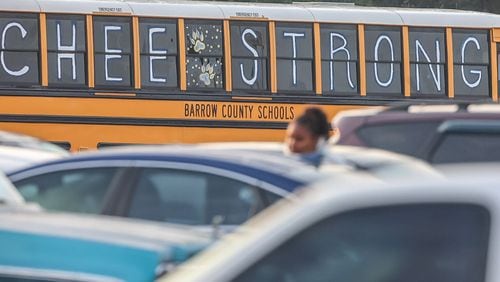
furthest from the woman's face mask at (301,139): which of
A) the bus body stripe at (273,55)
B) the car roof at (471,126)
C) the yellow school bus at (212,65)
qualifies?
the bus body stripe at (273,55)

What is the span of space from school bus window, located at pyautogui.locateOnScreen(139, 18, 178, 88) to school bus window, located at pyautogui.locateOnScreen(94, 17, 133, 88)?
0.63 ft

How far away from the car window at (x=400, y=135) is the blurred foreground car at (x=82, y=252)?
10.8 feet

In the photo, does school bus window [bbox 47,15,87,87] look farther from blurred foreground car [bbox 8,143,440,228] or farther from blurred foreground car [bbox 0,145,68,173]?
blurred foreground car [bbox 8,143,440,228]

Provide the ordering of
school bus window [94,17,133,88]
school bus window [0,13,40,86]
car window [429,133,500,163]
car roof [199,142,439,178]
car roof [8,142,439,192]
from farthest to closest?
1. school bus window [94,17,133,88]
2. school bus window [0,13,40,86]
3. car window [429,133,500,163]
4. car roof [8,142,439,192]
5. car roof [199,142,439,178]

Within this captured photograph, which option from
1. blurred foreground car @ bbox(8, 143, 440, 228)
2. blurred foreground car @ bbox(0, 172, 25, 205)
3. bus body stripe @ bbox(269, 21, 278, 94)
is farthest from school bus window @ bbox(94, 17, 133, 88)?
blurred foreground car @ bbox(0, 172, 25, 205)

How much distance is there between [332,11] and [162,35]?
8.32 feet

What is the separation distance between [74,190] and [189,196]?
0.55 meters

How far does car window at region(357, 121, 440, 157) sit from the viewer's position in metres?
7.47

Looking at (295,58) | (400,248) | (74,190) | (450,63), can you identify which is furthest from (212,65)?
(400,248)

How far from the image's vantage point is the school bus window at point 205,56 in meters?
20.2

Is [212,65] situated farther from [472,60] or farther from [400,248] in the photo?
[400,248]

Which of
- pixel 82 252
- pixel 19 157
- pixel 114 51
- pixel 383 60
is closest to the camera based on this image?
pixel 82 252

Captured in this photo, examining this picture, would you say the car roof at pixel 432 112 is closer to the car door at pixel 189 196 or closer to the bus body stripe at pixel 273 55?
the car door at pixel 189 196

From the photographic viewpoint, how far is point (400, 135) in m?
7.57
